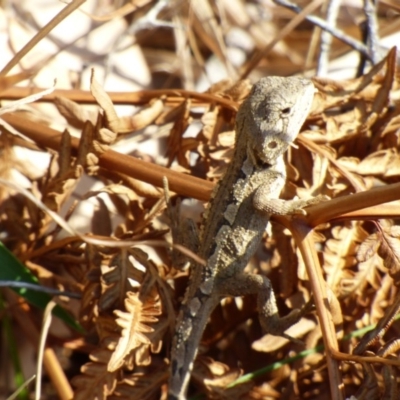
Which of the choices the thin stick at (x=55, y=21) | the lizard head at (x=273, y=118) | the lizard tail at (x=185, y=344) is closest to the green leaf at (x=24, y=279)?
the lizard tail at (x=185, y=344)

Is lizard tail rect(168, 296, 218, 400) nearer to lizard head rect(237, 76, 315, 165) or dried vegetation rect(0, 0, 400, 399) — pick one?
dried vegetation rect(0, 0, 400, 399)

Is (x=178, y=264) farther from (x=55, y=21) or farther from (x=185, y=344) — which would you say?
(x=55, y=21)

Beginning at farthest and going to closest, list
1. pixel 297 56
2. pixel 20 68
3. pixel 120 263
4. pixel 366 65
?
1. pixel 297 56
2. pixel 366 65
3. pixel 20 68
4. pixel 120 263

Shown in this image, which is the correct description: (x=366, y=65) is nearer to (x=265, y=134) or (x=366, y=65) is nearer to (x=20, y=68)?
(x=265, y=134)

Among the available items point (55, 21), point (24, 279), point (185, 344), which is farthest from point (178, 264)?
point (55, 21)

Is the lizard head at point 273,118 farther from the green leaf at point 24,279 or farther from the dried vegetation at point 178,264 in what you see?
the green leaf at point 24,279

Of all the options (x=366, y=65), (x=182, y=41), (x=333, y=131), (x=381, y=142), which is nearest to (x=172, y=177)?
(x=333, y=131)

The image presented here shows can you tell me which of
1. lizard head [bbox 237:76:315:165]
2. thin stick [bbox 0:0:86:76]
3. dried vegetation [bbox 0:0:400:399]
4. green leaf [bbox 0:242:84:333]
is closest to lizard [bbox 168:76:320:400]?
lizard head [bbox 237:76:315:165]
